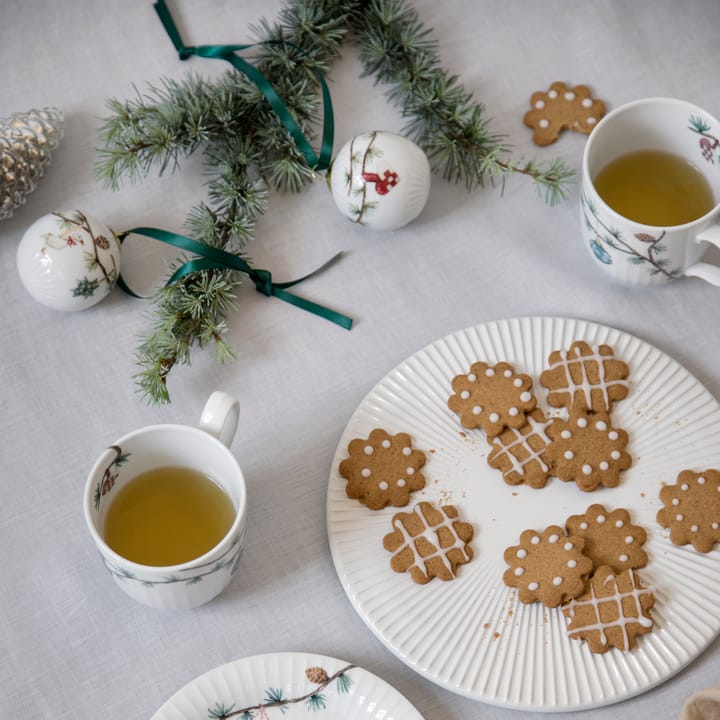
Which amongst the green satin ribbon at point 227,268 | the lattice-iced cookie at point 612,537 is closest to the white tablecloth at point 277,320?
the green satin ribbon at point 227,268

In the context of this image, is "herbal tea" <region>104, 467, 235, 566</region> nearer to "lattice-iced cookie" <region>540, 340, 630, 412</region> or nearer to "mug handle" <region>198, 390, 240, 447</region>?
"mug handle" <region>198, 390, 240, 447</region>

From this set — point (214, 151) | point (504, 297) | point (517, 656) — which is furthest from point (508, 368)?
point (214, 151)

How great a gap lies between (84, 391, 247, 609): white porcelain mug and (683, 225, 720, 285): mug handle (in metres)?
0.50

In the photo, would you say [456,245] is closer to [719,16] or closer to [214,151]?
[214,151]

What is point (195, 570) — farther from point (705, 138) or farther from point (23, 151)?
point (705, 138)

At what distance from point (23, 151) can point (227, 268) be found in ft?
0.86

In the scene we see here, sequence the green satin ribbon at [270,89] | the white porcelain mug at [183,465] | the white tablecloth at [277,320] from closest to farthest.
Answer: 1. the white porcelain mug at [183,465]
2. the white tablecloth at [277,320]
3. the green satin ribbon at [270,89]

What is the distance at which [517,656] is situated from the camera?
982 mm

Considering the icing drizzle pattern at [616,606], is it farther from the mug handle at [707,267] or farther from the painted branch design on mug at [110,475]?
the painted branch design on mug at [110,475]

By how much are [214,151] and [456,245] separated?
30 centimetres

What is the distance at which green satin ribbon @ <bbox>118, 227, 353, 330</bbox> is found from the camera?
3.58ft

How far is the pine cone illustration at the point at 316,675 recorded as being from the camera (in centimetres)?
98

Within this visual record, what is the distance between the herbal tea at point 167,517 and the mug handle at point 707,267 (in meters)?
0.55

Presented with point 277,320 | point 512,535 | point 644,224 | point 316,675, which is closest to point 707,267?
point 644,224
